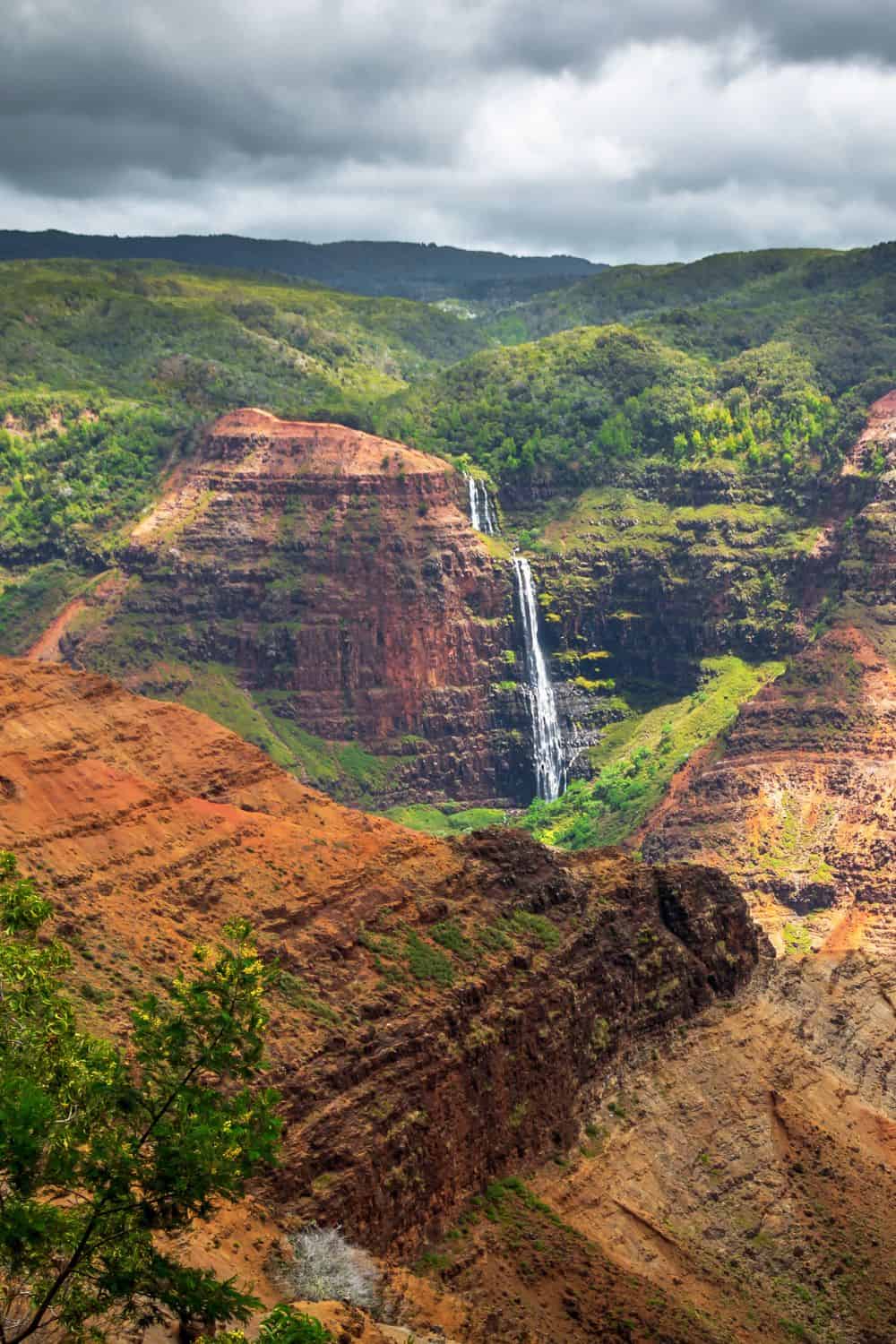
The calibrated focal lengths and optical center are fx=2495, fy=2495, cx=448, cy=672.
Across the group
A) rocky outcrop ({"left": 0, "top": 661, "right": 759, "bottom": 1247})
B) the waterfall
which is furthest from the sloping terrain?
the waterfall

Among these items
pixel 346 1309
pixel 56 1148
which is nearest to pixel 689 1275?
pixel 346 1309

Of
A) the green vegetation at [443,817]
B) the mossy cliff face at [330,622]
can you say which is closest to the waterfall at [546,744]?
the mossy cliff face at [330,622]

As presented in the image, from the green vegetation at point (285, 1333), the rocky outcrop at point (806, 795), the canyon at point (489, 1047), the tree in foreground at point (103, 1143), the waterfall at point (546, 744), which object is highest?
the tree in foreground at point (103, 1143)

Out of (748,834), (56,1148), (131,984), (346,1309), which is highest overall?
(56,1148)

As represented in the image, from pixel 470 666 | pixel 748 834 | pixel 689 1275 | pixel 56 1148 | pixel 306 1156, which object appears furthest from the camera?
pixel 470 666

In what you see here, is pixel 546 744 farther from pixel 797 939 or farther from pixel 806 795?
pixel 797 939

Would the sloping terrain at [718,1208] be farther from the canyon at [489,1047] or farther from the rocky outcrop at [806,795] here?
the rocky outcrop at [806,795]

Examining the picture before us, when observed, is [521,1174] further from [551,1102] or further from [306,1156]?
[306,1156]
